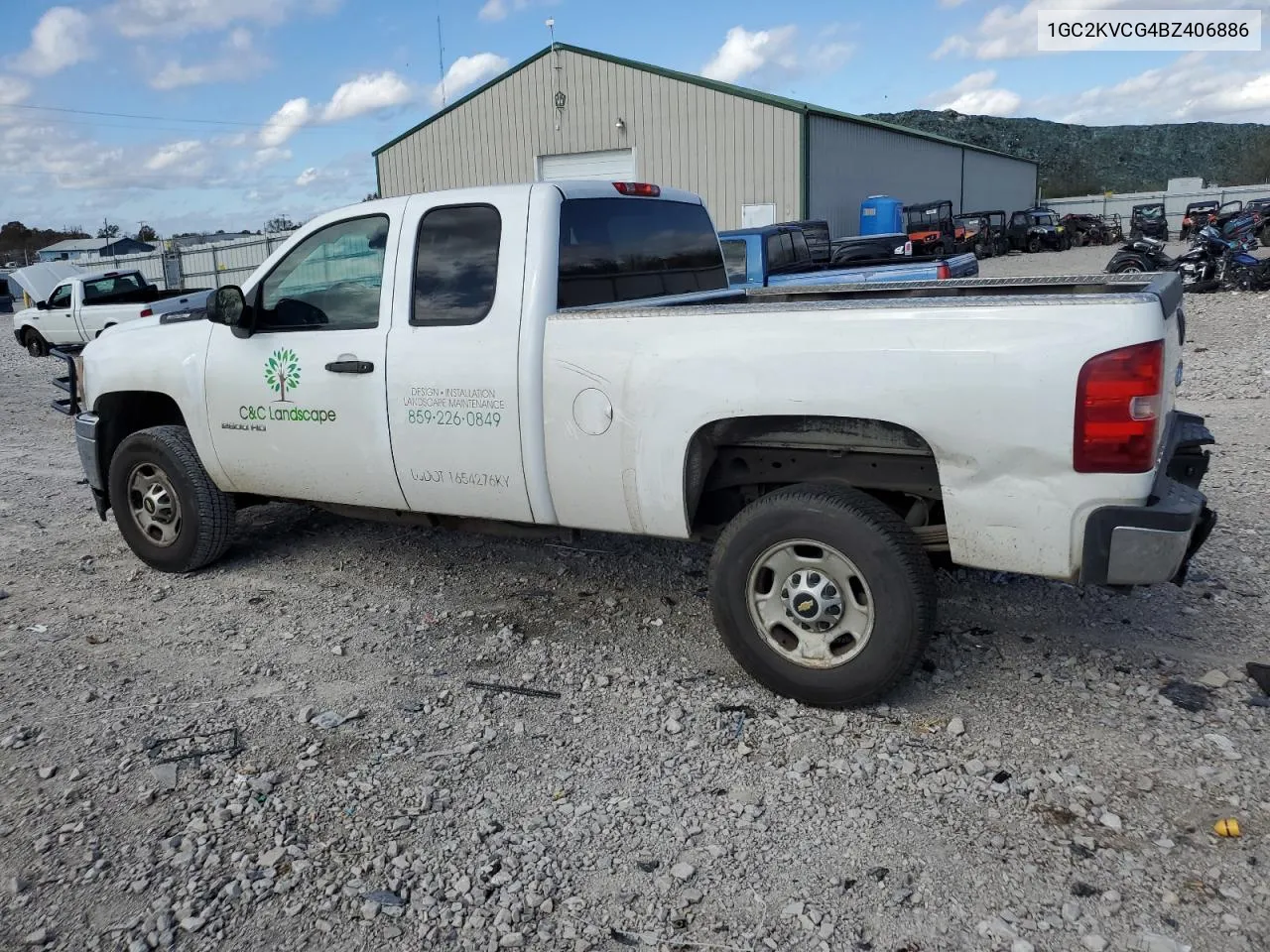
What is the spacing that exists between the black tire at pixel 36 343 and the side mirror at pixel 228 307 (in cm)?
1854

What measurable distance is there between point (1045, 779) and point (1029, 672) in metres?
0.87

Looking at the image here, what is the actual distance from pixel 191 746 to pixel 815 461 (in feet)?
8.51

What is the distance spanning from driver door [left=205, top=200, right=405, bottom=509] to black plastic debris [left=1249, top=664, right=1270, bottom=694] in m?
3.67

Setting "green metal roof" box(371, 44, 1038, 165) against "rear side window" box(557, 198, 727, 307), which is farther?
"green metal roof" box(371, 44, 1038, 165)

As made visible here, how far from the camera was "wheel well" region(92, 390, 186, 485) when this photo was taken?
5.82 metres

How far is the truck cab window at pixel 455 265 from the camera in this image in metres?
4.45

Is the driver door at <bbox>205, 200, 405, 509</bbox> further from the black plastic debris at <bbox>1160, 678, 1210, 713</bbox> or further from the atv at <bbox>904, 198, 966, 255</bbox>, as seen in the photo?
the atv at <bbox>904, 198, 966, 255</bbox>

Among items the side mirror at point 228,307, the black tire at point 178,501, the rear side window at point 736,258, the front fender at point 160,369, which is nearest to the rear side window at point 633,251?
the side mirror at point 228,307

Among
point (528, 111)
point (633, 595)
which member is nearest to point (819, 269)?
point (633, 595)

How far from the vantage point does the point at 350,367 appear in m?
4.72

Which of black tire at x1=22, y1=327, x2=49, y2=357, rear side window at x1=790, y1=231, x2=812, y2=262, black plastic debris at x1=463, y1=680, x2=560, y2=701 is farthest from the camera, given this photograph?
black tire at x1=22, y1=327, x2=49, y2=357

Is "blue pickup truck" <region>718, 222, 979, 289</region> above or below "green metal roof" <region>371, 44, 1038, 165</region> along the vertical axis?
below

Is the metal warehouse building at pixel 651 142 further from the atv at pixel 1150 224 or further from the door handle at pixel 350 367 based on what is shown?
the door handle at pixel 350 367

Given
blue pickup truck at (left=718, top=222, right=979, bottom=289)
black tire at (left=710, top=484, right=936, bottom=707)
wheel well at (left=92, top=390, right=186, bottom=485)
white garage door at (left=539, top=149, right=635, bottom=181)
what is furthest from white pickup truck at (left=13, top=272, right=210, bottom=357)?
black tire at (left=710, top=484, right=936, bottom=707)
